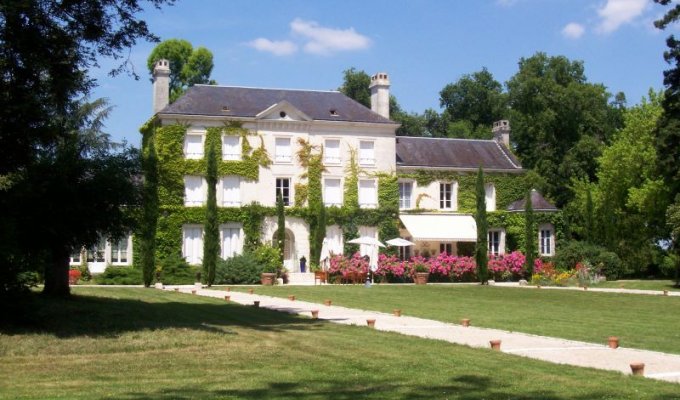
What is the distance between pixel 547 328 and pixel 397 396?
29.6 feet

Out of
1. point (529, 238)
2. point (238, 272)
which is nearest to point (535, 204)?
point (529, 238)

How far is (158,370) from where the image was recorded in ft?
34.8

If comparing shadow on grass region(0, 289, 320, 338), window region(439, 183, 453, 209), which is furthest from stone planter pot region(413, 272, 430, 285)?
shadow on grass region(0, 289, 320, 338)

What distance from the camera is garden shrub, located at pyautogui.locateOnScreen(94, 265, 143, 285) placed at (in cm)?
3969

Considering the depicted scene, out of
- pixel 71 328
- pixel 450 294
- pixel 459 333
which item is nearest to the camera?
pixel 71 328

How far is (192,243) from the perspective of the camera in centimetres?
4422

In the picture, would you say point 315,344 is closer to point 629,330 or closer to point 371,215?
point 629,330

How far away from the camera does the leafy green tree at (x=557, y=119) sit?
195ft

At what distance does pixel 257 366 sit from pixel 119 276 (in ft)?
101

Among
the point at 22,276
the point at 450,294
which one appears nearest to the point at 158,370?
the point at 22,276

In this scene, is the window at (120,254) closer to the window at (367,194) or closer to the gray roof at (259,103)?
the gray roof at (259,103)

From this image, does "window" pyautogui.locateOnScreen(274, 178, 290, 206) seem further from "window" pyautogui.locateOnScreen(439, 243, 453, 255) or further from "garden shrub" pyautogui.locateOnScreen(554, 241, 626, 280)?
Result: "garden shrub" pyautogui.locateOnScreen(554, 241, 626, 280)

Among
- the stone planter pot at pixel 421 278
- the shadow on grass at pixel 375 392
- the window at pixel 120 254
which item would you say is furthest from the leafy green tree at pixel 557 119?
the shadow on grass at pixel 375 392

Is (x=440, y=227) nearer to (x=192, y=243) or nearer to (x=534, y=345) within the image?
(x=192, y=243)
